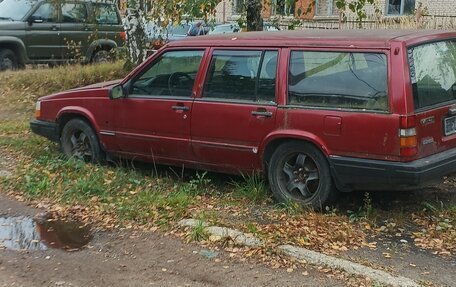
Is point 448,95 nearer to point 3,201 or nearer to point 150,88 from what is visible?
point 150,88

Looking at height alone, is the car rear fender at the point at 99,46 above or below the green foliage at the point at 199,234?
above

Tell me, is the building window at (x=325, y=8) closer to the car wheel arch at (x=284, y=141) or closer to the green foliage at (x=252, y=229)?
the car wheel arch at (x=284, y=141)

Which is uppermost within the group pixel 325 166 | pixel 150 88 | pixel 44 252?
pixel 150 88

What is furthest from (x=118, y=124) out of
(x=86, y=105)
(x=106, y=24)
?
(x=106, y=24)

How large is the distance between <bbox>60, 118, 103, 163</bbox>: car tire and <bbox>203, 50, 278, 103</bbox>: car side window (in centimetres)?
179

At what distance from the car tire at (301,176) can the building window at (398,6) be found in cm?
1743

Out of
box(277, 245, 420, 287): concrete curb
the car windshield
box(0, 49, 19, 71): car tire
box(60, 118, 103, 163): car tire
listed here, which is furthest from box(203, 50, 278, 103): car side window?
the car windshield

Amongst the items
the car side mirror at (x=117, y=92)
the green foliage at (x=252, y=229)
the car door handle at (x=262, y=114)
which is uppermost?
the car side mirror at (x=117, y=92)

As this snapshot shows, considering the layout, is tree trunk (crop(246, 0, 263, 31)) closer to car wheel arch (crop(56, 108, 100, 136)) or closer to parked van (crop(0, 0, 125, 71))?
car wheel arch (crop(56, 108, 100, 136))

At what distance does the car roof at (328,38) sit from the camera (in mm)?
5246

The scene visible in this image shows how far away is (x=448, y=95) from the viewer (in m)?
5.55

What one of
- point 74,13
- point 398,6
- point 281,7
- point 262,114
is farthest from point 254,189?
point 398,6

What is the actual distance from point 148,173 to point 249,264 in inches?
111

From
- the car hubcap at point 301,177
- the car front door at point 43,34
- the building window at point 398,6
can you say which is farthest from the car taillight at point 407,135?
the building window at point 398,6
